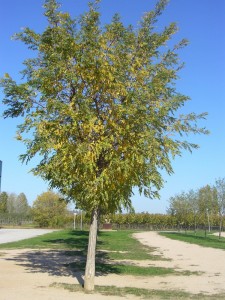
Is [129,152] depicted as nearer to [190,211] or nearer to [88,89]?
[88,89]

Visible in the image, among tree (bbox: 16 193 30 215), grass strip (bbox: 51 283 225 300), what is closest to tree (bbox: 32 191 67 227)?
tree (bbox: 16 193 30 215)

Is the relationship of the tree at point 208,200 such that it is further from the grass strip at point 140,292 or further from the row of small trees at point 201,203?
the grass strip at point 140,292

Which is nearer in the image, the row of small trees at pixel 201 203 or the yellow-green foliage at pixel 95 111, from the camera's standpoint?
the yellow-green foliage at pixel 95 111

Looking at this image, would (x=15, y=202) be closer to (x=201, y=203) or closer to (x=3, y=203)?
(x=3, y=203)

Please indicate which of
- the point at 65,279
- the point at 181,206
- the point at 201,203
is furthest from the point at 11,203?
the point at 65,279

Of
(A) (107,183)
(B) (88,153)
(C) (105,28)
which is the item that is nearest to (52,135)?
(B) (88,153)

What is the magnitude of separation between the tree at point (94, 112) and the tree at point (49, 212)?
58.9m

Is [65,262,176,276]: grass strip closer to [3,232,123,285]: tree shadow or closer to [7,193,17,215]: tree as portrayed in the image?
[3,232,123,285]: tree shadow

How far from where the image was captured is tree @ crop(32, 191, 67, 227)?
69.6m

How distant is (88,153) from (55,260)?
10147 millimetres

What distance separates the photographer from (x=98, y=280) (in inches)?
512

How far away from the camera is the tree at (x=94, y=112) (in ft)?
34.0

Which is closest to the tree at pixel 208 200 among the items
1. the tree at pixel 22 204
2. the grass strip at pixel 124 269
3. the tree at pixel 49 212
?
the grass strip at pixel 124 269

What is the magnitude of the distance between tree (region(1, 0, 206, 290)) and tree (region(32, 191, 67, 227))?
5894cm
